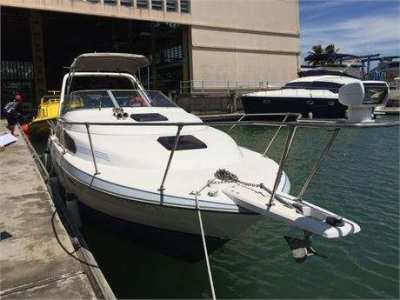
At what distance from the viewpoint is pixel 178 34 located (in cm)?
3712

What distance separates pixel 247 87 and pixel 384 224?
2944 centimetres

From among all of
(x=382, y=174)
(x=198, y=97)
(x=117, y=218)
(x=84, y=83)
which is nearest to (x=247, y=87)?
(x=198, y=97)

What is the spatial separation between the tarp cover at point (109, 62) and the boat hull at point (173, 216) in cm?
519

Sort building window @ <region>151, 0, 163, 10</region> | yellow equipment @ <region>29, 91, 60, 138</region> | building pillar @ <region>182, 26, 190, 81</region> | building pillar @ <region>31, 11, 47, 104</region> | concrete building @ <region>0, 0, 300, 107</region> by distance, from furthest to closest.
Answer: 1. building pillar @ <region>31, 11, 47, 104</region>
2. building pillar @ <region>182, 26, 190, 81</region>
3. building window @ <region>151, 0, 163, 10</region>
4. concrete building @ <region>0, 0, 300, 107</region>
5. yellow equipment @ <region>29, 91, 60, 138</region>

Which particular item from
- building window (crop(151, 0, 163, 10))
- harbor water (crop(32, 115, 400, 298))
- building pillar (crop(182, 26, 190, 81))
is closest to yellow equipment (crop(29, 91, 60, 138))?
harbor water (crop(32, 115, 400, 298))

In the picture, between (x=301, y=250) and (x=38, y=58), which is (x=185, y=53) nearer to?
(x=38, y=58)

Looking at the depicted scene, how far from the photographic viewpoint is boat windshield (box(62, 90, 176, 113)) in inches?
323

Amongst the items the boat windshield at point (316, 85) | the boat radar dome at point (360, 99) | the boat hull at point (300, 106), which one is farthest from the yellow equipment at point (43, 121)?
the boat windshield at point (316, 85)

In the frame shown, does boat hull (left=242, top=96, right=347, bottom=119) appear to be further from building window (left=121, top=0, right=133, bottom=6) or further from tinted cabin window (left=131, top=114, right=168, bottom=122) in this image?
tinted cabin window (left=131, top=114, right=168, bottom=122)

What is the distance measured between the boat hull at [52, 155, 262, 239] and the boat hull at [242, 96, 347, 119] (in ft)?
73.0

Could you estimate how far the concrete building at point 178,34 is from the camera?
3067 centimetres

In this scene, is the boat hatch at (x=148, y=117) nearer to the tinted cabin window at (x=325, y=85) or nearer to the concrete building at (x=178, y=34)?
the concrete building at (x=178, y=34)

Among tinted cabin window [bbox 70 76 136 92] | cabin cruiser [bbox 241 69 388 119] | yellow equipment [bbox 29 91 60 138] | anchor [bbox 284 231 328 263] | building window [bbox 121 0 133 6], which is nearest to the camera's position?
anchor [bbox 284 231 328 263]

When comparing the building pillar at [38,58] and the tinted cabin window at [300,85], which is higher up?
the building pillar at [38,58]
